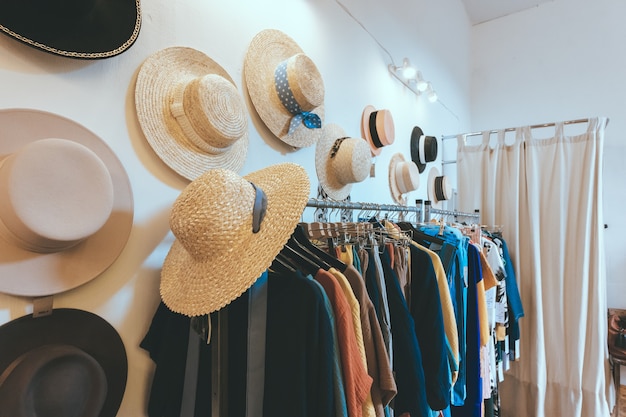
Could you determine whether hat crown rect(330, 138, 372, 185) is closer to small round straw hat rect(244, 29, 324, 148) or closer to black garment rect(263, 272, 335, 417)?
small round straw hat rect(244, 29, 324, 148)

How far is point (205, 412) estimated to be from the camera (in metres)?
0.79

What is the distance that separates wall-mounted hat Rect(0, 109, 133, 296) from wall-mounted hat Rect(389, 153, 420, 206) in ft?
5.21

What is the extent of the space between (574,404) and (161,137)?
111 inches

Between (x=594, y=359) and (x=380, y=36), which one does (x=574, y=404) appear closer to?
(x=594, y=359)

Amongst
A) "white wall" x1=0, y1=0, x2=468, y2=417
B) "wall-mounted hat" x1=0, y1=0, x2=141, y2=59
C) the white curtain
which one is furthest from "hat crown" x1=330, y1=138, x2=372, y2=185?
the white curtain

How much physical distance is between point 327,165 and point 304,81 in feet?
1.40

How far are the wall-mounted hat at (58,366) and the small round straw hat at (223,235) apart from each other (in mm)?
197

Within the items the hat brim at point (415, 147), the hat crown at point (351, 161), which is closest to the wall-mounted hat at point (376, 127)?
the hat crown at point (351, 161)

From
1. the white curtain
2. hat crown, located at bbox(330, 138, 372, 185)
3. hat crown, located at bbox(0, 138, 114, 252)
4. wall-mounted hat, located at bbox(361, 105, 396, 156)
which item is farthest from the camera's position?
the white curtain

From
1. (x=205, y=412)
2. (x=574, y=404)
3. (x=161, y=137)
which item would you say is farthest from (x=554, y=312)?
(x=161, y=137)

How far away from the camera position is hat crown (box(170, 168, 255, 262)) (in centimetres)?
64

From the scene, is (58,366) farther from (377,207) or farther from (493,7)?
(493,7)

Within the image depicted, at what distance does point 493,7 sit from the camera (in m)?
3.37

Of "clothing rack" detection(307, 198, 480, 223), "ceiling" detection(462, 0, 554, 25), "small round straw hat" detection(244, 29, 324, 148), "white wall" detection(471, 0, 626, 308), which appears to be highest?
"ceiling" detection(462, 0, 554, 25)
